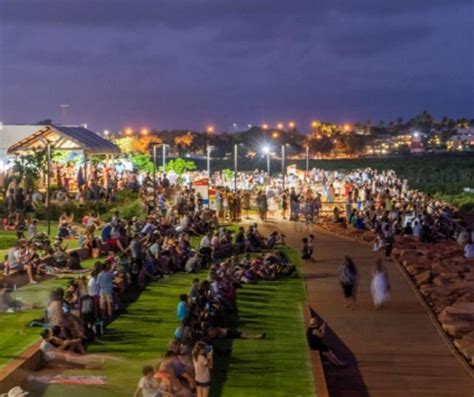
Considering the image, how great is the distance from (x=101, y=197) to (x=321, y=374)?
26.1 metres

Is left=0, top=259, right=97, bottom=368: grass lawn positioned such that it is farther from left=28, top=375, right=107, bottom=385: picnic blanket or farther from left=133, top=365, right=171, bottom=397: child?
left=133, top=365, right=171, bottom=397: child

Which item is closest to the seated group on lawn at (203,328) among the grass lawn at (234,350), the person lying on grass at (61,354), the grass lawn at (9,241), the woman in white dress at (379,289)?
the grass lawn at (234,350)

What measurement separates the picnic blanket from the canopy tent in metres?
25.3

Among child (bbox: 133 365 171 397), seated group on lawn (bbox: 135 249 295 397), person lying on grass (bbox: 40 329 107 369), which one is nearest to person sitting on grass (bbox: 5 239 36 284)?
seated group on lawn (bbox: 135 249 295 397)

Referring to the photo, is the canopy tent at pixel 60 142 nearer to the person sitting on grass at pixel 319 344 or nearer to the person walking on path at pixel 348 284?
the person walking on path at pixel 348 284

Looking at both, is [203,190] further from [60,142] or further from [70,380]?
[70,380]

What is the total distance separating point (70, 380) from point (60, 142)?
2969 centimetres

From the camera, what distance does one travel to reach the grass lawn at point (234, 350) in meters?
13.9

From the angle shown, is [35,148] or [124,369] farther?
[35,148]

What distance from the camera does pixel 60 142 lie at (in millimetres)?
42344

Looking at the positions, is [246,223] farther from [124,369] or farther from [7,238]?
[124,369]

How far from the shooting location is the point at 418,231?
1537 inches

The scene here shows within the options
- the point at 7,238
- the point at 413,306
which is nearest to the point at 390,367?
the point at 413,306

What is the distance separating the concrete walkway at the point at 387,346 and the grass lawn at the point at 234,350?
711 millimetres
